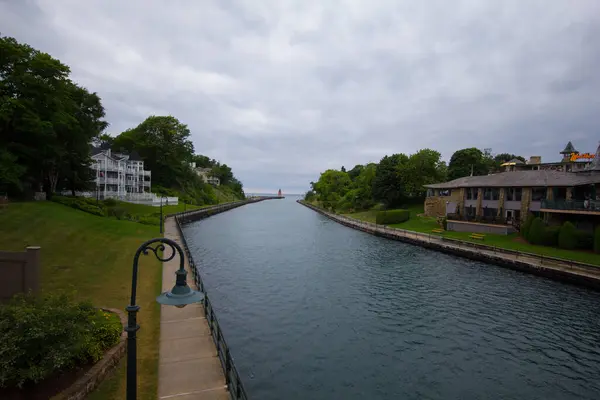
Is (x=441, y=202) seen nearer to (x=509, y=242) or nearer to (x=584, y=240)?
(x=509, y=242)

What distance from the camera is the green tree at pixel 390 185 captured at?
86062 millimetres

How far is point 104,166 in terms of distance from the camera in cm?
7762

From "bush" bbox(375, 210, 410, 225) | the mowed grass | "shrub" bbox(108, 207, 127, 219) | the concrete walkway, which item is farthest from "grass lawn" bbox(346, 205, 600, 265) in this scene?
"shrub" bbox(108, 207, 127, 219)

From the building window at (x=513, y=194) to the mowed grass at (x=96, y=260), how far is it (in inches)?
1889

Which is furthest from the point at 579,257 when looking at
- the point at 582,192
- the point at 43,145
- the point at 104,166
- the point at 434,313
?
the point at 104,166

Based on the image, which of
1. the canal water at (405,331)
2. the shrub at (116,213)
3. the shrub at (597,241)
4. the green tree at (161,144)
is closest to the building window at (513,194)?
the shrub at (597,241)

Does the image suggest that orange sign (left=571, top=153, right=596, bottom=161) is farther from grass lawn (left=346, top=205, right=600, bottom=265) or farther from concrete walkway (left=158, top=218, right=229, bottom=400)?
concrete walkway (left=158, top=218, right=229, bottom=400)

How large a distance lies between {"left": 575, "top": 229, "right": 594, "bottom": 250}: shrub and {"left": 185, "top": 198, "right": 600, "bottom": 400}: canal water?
33.7ft

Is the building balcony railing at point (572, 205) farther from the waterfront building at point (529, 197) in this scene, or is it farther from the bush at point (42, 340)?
the bush at point (42, 340)

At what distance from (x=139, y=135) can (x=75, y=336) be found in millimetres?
109495

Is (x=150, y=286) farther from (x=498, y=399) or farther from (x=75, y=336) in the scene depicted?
(x=498, y=399)

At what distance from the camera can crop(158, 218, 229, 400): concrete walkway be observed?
11094mm

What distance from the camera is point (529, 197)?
47.4 metres

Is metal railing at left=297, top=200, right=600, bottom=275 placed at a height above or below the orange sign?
below
